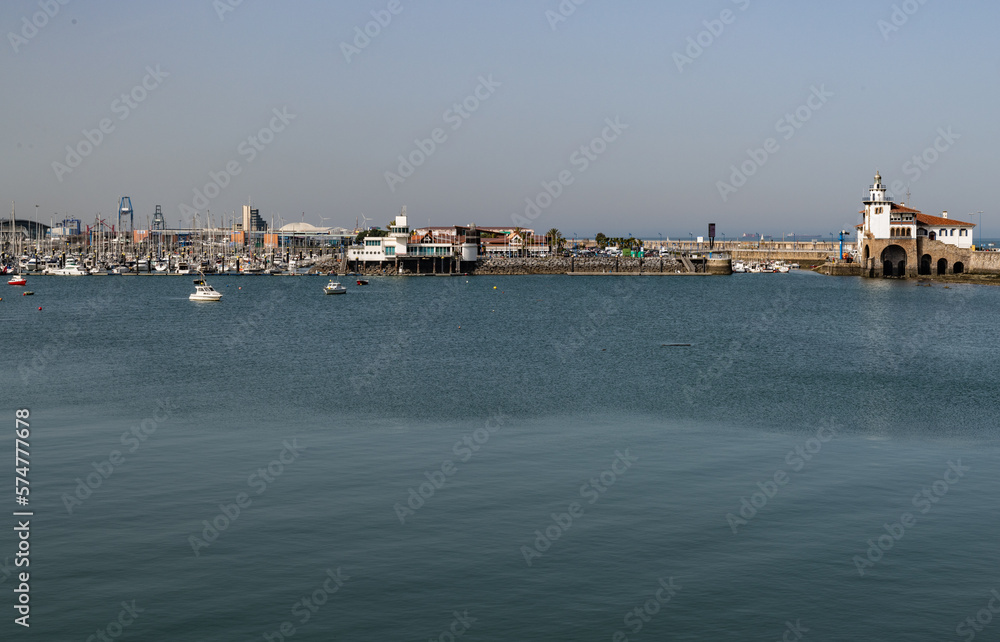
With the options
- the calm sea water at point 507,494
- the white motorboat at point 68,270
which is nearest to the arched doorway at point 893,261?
the calm sea water at point 507,494

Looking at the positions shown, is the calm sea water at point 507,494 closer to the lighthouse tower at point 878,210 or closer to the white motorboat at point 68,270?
the lighthouse tower at point 878,210

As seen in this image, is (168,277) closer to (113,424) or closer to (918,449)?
(113,424)

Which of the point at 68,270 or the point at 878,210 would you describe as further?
the point at 68,270

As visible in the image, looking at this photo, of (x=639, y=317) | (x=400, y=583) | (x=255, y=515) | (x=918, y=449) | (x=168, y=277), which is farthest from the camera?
(x=168, y=277)

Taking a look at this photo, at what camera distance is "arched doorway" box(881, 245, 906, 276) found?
166 m

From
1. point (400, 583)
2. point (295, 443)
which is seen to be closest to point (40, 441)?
point (295, 443)

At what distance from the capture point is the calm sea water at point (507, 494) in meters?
16.8

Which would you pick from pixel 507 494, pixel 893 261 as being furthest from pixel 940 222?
pixel 507 494

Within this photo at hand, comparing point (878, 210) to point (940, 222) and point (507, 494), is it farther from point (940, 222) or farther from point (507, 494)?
point (507, 494)

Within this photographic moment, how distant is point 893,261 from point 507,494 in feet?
530

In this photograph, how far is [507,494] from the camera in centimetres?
2448

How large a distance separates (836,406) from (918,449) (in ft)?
29.0

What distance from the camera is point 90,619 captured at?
16266 mm

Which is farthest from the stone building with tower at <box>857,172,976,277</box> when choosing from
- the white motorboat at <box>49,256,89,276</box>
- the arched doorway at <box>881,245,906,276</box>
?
the white motorboat at <box>49,256,89,276</box>
